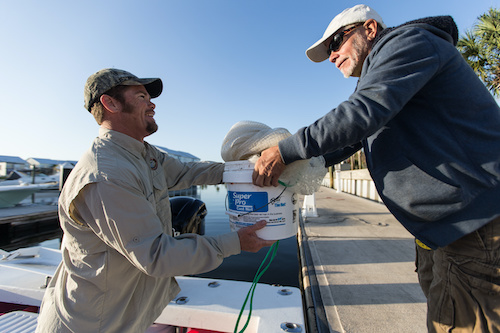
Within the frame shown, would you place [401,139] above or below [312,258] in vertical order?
above

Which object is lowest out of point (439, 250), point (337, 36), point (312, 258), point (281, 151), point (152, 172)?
point (312, 258)

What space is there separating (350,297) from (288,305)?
168 centimetres

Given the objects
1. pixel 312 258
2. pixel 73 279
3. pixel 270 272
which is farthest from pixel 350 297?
pixel 270 272

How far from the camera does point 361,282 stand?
369 centimetres

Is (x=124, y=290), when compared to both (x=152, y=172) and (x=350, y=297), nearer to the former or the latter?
(x=152, y=172)

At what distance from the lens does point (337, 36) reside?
1.65 meters

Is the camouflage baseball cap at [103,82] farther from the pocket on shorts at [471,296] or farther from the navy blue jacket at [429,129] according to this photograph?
the pocket on shorts at [471,296]

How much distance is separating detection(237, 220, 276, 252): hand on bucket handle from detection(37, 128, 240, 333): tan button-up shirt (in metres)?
0.05

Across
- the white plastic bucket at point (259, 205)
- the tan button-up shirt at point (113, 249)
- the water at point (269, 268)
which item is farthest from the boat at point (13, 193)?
the white plastic bucket at point (259, 205)

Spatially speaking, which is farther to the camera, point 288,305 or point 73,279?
point 288,305

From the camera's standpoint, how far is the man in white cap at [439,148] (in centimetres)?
112

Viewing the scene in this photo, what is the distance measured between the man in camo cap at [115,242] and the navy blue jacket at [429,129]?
0.76m

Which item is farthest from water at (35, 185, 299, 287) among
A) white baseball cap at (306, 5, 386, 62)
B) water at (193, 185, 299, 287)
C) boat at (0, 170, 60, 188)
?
boat at (0, 170, 60, 188)

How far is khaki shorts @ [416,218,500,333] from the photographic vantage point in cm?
113
